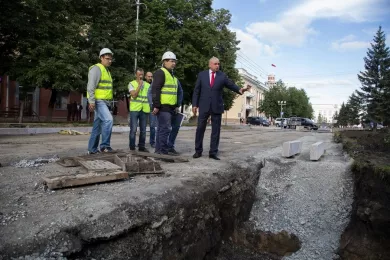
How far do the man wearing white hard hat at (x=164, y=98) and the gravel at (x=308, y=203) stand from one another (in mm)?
2128

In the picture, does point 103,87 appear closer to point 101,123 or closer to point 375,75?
point 101,123

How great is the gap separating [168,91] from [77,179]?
2941 mm

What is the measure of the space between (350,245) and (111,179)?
3.68 m

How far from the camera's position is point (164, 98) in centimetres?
613

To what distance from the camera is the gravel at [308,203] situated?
497 centimetres

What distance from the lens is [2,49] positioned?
56.3 ft

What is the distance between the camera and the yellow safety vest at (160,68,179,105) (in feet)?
20.1

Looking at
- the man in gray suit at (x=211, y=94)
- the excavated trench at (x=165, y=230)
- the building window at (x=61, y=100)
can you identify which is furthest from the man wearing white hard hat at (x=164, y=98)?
the building window at (x=61, y=100)

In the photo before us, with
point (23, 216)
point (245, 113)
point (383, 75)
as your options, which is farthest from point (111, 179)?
point (245, 113)

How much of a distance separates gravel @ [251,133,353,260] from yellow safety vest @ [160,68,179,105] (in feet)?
7.85

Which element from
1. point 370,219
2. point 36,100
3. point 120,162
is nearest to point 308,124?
point 36,100

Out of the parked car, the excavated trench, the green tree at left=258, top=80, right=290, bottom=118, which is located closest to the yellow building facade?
the green tree at left=258, top=80, right=290, bottom=118

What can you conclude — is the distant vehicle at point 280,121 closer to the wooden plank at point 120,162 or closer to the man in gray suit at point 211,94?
the man in gray suit at point 211,94

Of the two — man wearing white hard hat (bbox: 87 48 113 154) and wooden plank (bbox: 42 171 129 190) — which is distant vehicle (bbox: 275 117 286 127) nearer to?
man wearing white hard hat (bbox: 87 48 113 154)
